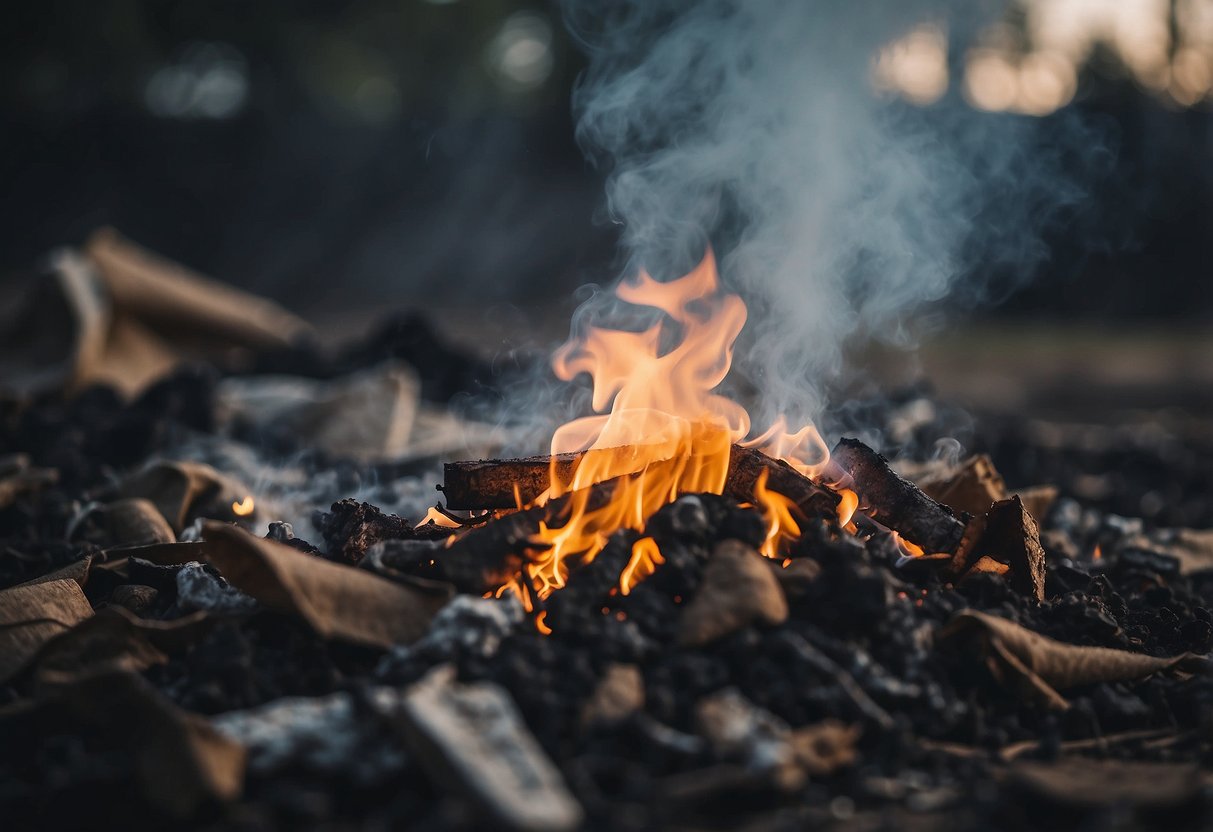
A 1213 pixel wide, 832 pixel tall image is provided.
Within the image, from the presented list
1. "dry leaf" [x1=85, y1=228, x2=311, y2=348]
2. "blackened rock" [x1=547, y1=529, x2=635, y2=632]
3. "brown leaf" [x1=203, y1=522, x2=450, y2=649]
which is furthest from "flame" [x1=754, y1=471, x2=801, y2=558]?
"dry leaf" [x1=85, y1=228, x2=311, y2=348]

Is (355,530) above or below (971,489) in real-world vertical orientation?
below

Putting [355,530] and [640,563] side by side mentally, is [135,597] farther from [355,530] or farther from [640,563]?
[640,563]

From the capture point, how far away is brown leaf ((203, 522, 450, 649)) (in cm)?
255

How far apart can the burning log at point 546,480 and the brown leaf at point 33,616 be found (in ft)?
3.41

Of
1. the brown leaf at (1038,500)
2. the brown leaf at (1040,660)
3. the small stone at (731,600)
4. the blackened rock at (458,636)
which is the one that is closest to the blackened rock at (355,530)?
the blackened rock at (458,636)

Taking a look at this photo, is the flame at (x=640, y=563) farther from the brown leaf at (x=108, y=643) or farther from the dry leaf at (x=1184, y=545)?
the dry leaf at (x=1184, y=545)

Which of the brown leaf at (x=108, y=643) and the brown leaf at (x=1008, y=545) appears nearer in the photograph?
the brown leaf at (x=108, y=643)

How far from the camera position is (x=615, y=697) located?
2.27 meters

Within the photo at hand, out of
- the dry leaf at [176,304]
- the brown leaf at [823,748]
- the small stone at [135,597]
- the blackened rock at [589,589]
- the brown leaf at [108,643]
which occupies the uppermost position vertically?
the dry leaf at [176,304]

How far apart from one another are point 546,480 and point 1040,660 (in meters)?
1.36

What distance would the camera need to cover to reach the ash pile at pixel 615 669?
80.2 inches

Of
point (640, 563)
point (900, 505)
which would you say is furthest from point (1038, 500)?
point (640, 563)

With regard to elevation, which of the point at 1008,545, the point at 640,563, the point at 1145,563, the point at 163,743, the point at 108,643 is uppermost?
the point at 1145,563

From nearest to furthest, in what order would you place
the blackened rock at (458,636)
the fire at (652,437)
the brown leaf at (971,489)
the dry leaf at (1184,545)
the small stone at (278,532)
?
the blackened rock at (458,636) < the fire at (652,437) < the small stone at (278,532) < the brown leaf at (971,489) < the dry leaf at (1184,545)
